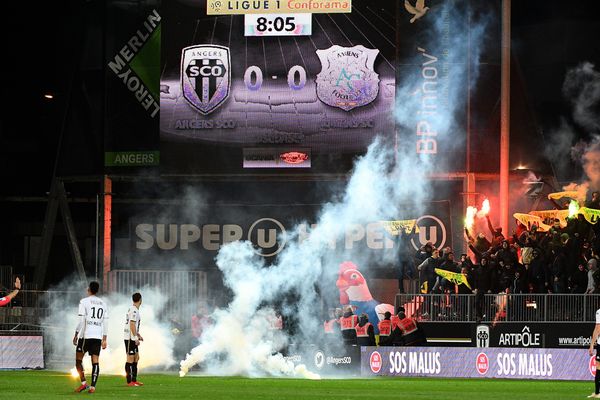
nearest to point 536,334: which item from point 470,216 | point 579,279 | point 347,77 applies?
point 579,279

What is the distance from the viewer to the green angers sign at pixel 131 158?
4150 cm

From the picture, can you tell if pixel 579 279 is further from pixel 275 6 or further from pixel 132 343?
pixel 275 6

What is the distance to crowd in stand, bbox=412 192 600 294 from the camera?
32125 millimetres

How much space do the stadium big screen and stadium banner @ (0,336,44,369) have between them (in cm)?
843

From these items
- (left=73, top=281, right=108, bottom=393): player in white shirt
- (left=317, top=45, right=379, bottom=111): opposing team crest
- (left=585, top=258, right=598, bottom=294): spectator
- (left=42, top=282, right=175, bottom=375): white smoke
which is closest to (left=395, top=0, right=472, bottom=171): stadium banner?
(left=317, top=45, right=379, bottom=111): opposing team crest

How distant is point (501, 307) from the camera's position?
33.2m

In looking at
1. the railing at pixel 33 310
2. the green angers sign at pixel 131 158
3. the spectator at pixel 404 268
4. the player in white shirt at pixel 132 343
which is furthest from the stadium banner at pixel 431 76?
the player in white shirt at pixel 132 343

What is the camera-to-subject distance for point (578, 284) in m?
32.7

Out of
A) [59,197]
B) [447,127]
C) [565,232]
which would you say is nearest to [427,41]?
[447,127]

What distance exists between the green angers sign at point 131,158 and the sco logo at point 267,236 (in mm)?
4286

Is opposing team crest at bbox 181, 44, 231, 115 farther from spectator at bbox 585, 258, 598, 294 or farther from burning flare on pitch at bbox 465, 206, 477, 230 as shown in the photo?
spectator at bbox 585, 258, 598, 294

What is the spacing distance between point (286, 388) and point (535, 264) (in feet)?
33.4

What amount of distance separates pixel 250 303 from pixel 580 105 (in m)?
14.4

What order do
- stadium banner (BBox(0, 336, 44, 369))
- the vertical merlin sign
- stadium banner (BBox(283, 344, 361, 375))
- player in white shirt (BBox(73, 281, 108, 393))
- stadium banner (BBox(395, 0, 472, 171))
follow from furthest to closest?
the vertical merlin sign < stadium banner (BBox(395, 0, 472, 171)) < stadium banner (BBox(0, 336, 44, 369)) < stadium banner (BBox(283, 344, 361, 375)) < player in white shirt (BBox(73, 281, 108, 393))
